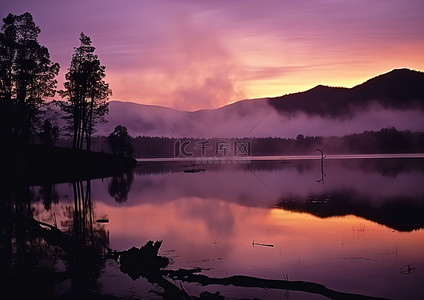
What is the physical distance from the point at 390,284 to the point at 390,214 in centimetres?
2111

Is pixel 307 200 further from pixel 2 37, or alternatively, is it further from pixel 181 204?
pixel 2 37

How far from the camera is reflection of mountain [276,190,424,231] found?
31.6m

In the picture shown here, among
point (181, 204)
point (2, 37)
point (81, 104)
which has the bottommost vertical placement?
point (181, 204)

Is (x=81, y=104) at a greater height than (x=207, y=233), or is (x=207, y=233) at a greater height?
(x=81, y=104)

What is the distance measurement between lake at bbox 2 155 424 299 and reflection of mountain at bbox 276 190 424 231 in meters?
0.08

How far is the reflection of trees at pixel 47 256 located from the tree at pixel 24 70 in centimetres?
3480

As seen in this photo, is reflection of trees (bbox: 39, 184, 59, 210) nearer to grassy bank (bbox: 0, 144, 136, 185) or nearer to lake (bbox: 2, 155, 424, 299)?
lake (bbox: 2, 155, 424, 299)

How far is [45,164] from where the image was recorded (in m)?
64.5

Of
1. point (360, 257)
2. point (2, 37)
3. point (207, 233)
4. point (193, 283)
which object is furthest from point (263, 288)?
point (2, 37)

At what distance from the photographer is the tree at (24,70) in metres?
58.0

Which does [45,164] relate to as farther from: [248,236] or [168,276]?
[168,276]

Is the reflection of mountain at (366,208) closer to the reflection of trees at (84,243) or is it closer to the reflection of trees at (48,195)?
the reflection of trees at (84,243)

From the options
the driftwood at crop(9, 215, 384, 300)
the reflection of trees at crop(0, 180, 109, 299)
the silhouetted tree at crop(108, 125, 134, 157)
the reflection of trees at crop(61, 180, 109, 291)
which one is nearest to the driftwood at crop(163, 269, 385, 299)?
the driftwood at crop(9, 215, 384, 300)

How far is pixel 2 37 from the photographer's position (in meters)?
57.9
